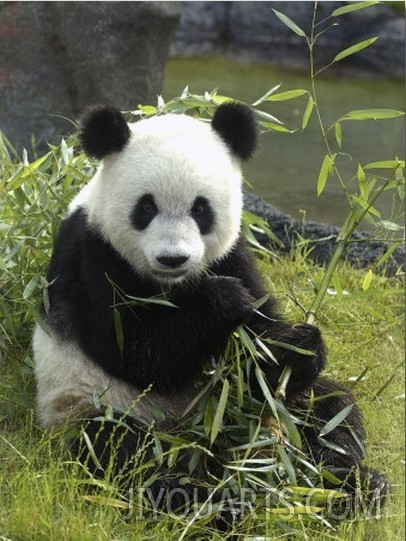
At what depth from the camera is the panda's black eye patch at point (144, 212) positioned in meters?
3.45

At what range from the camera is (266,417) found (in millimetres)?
3787

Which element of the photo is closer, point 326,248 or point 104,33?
point 326,248

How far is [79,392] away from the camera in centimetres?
374

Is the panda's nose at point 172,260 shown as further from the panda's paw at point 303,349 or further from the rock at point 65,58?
the rock at point 65,58

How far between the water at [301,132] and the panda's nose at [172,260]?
3.80 meters

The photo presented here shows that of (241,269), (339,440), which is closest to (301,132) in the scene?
(241,269)

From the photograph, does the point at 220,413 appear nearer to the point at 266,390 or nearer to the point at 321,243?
the point at 266,390

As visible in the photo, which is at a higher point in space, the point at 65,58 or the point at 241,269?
the point at 241,269

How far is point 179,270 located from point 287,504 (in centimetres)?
89

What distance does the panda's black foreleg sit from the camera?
368 cm

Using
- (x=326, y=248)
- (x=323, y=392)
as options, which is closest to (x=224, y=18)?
(x=326, y=248)

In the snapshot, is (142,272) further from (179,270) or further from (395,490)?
(395,490)

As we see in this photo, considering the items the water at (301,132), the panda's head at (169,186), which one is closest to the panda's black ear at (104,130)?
the panda's head at (169,186)

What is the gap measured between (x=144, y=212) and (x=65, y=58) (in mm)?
4372
